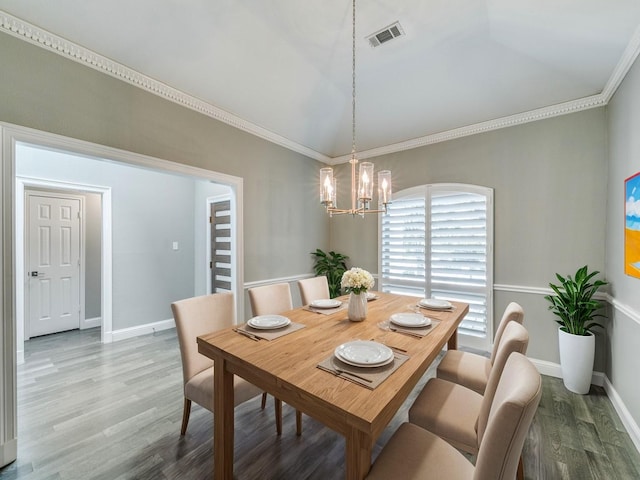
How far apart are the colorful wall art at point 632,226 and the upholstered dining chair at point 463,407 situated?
1.37 metres

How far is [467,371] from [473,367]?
79mm

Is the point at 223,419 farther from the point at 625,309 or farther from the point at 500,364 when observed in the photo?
the point at 625,309

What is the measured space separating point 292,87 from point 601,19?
261 cm

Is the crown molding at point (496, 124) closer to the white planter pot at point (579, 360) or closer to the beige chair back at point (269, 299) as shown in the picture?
the white planter pot at point (579, 360)

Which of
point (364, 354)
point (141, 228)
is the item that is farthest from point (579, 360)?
point (141, 228)

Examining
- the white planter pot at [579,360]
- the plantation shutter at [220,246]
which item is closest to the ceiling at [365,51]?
the plantation shutter at [220,246]

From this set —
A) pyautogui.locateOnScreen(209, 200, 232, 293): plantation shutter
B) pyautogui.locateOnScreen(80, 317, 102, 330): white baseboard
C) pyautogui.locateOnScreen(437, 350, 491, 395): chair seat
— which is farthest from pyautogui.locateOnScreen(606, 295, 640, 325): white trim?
pyautogui.locateOnScreen(80, 317, 102, 330): white baseboard

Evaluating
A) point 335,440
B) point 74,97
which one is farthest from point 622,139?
point 74,97

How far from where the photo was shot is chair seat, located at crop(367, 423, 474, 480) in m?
1.05

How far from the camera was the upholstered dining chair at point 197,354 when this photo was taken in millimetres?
1759

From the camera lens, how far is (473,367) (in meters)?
1.92

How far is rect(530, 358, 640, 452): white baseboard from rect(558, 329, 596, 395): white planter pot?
0.17 m

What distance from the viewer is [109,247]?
12.7ft

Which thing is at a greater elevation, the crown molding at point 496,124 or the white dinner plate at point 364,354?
the crown molding at point 496,124
